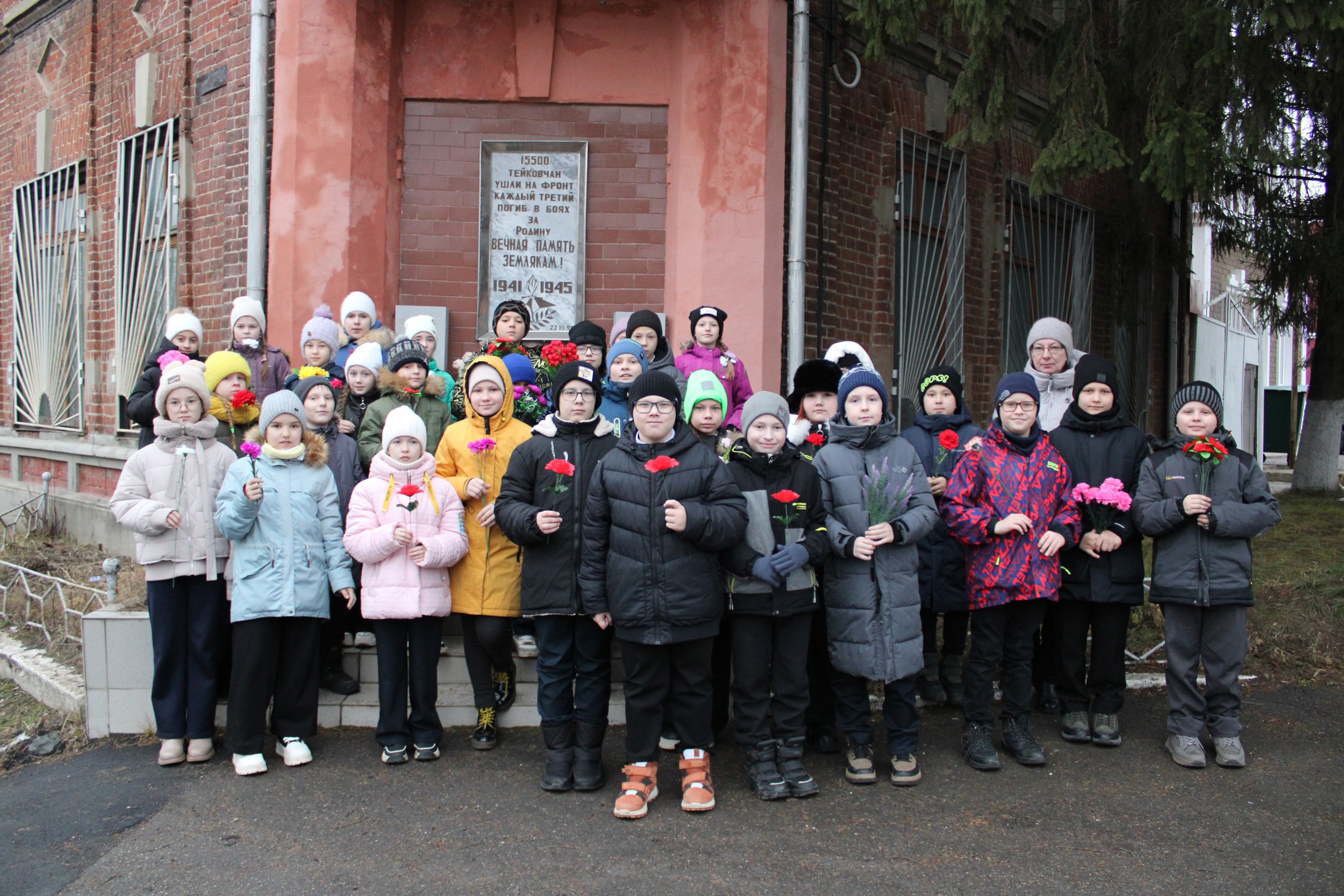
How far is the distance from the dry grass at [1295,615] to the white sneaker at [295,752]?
16.1 feet

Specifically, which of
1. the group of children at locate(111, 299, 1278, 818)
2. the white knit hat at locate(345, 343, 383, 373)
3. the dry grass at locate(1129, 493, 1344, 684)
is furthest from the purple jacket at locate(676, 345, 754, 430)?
the dry grass at locate(1129, 493, 1344, 684)

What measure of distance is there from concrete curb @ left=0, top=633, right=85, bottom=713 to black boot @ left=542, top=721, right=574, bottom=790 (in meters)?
2.71

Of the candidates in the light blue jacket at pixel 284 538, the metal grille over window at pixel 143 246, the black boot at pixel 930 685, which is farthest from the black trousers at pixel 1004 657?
the metal grille over window at pixel 143 246

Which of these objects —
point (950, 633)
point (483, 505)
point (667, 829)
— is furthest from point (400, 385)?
point (950, 633)

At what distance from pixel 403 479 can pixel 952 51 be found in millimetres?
7101

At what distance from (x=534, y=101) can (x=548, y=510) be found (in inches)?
181

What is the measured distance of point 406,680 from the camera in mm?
4742

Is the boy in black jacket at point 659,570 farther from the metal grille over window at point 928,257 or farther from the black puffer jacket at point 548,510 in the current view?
the metal grille over window at point 928,257

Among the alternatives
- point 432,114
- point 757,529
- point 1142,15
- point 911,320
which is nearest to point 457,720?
point 757,529

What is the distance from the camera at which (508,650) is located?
193 inches

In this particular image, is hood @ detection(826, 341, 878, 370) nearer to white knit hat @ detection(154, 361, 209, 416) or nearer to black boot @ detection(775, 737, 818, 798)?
black boot @ detection(775, 737, 818, 798)

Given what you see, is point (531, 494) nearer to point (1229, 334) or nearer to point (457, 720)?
point (457, 720)

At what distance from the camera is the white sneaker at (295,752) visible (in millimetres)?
4621

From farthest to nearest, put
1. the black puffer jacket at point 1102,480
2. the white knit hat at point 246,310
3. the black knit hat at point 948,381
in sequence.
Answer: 1. the white knit hat at point 246,310
2. the black knit hat at point 948,381
3. the black puffer jacket at point 1102,480
